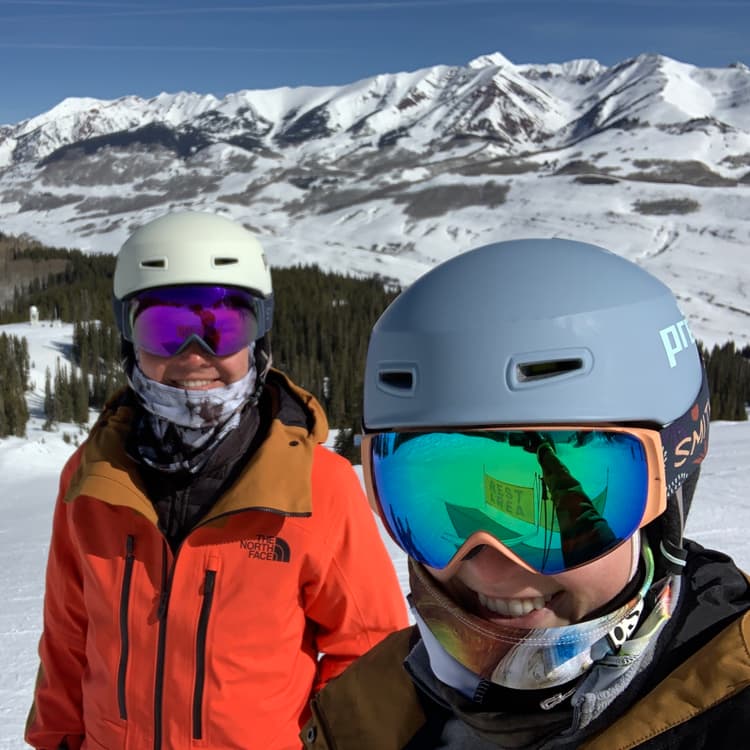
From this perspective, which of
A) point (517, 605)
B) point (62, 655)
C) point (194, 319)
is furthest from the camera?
point (194, 319)

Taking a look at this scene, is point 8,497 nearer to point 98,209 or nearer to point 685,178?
point 685,178

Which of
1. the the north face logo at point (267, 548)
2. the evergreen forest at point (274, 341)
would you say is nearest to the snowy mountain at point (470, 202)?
the evergreen forest at point (274, 341)

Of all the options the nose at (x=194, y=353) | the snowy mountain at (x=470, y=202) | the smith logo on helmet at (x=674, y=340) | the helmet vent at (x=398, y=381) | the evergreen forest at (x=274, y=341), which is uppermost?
the snowy mountain at (x=470, y=202)

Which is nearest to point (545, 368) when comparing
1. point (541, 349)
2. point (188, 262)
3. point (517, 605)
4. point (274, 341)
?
point (541, 349)

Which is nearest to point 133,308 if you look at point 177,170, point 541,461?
point 541,461

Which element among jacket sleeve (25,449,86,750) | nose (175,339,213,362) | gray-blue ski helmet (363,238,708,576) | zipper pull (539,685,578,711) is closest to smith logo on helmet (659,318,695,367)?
gray-blue ski helmet (363,238,708,576)

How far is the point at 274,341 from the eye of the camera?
52.8 metres

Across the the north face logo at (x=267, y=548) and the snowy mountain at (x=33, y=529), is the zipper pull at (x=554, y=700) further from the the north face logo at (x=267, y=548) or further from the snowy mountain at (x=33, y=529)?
the snowy mountain at (x=33, y=529)

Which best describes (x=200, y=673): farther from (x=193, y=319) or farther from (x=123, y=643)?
(x=193, y=319)

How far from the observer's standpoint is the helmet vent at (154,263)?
284cm

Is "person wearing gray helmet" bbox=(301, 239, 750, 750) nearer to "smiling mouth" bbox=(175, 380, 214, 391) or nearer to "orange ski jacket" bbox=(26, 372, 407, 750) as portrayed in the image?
"orange ski jacket" bbox=(26, 372, 407, 750)

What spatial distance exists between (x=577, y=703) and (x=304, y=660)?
1.24 m

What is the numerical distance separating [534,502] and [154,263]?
205 centimetres

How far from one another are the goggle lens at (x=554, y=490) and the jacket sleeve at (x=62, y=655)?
5.11 feet
